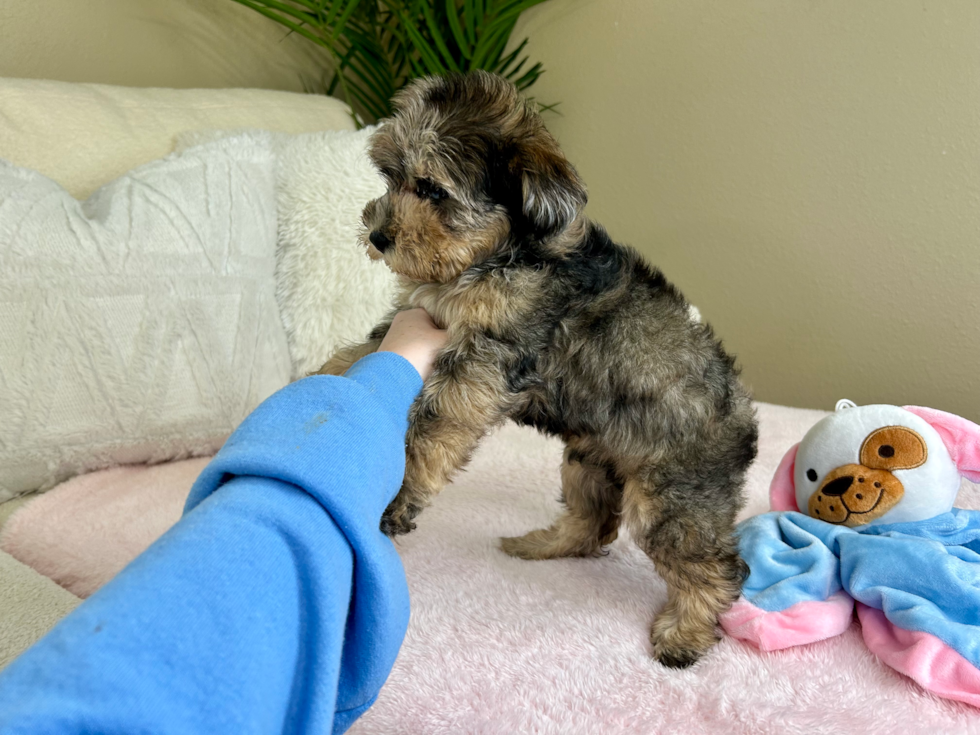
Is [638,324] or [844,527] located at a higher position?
[638,324]

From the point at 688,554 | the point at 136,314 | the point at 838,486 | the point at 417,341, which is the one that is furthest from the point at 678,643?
the point at 136,314

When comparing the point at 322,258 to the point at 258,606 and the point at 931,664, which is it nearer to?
the point at 258,606

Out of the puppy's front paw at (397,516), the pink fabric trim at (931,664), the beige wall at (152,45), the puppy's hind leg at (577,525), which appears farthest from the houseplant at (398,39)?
the pink fabric trim at (931,664)

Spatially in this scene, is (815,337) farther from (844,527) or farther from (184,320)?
(184,320)

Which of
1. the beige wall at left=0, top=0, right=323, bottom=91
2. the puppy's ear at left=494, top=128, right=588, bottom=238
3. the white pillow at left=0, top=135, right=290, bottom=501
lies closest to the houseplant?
the beige wall at left=0, top=0, right=323, bottom=91

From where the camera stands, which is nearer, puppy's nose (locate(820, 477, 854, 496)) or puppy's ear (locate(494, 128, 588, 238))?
puppy's ear (locate(494, 128, 588, 238))

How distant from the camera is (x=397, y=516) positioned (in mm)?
1312

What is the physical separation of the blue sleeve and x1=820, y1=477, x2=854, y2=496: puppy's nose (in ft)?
3.95

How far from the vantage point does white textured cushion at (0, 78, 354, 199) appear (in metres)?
2.02

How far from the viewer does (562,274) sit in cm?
145

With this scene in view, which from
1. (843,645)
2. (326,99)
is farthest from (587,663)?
(326,99)

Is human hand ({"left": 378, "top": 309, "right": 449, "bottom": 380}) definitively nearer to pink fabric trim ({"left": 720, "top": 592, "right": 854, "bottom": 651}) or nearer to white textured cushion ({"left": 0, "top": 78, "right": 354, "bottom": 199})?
pink fabric trim ({"left": 720, "top": 592, "right": 854, "bottom": 651})

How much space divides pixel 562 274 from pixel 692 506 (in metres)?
0.58

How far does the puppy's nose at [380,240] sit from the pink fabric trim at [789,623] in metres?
1.08
